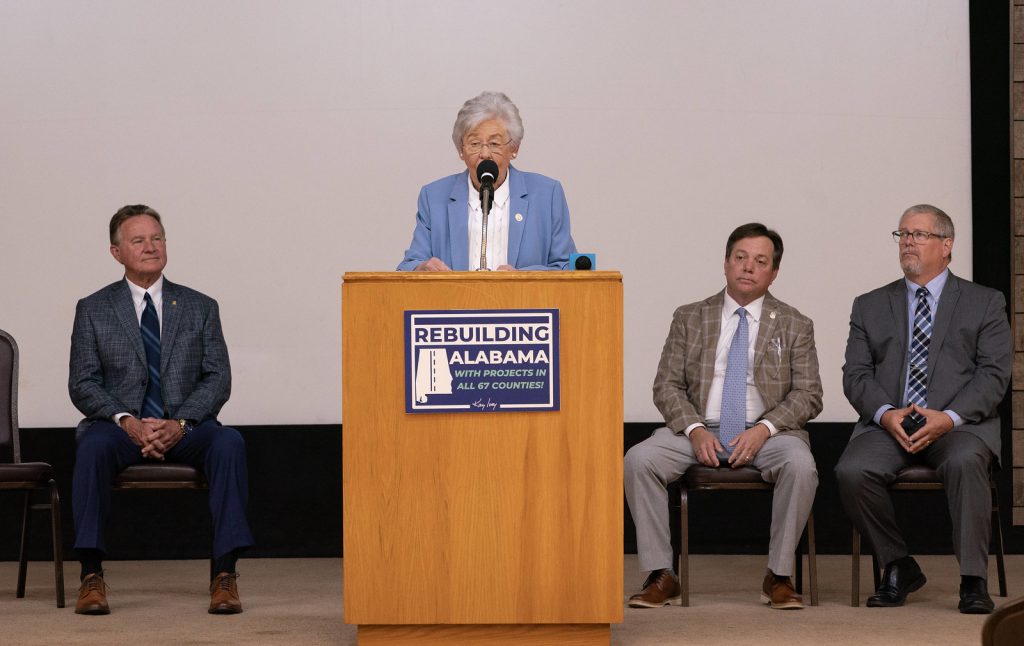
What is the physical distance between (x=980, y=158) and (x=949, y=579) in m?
1.69

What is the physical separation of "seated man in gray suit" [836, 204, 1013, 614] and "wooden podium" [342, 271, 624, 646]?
133cm

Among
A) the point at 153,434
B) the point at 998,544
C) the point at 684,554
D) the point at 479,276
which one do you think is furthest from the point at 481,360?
the point at 998,544

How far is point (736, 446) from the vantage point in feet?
13.3

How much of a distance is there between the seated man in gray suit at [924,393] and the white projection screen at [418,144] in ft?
2.60

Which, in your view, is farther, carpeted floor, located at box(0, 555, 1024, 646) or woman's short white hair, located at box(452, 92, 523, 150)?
woman's short white hair, located at box(452, 92, 523, 150)

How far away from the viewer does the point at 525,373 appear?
9.86 ft

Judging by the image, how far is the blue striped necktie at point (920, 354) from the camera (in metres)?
4.14

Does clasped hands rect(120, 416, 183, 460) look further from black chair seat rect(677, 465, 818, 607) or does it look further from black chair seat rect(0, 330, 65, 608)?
black chair seat rect(677, 465, 818, 607)

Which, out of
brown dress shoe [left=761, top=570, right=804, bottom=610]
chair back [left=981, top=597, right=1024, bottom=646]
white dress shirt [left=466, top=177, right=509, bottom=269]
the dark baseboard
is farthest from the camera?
the dark baseboard

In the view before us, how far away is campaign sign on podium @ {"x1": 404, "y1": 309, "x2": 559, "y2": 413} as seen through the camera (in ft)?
9.80

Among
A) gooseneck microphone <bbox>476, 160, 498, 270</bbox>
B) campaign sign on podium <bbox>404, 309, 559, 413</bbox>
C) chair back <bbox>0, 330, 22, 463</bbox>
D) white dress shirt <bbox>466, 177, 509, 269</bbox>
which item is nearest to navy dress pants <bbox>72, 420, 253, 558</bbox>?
chair back <bbox>0, 330, 22, 463</bbox>

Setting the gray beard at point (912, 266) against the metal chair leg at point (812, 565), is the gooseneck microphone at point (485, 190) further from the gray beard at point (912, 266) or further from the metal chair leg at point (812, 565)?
the gray beard at point (912, 266)

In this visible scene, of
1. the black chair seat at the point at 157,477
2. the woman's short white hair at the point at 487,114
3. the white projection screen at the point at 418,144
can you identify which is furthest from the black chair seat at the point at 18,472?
the woman's short white hair at the point at 487,114

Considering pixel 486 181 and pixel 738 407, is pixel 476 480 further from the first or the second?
pixel 738 407
